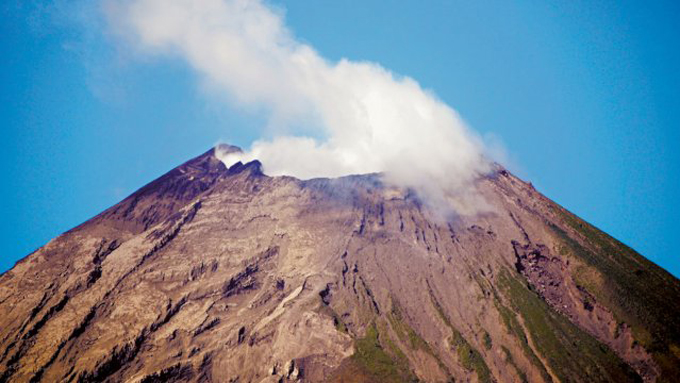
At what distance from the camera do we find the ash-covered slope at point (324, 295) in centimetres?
11812

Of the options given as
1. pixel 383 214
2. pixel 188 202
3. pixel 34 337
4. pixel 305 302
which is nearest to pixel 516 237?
pixel 383 214

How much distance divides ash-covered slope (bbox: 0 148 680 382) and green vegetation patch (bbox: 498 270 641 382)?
471mm

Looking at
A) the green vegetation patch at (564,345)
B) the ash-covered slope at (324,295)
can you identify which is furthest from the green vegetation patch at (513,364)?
the green vegetation patch at (564,345)

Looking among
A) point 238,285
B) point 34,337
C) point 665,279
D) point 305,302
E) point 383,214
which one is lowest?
point 34,337

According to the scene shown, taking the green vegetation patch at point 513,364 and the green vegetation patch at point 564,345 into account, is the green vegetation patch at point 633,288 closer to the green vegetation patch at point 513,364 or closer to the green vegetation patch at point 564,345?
the green vegetation patch at point 564,345

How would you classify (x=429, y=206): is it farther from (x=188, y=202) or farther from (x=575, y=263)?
(x=188, y=202)

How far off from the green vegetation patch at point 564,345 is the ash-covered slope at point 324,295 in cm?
47

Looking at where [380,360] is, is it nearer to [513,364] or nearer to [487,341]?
[487,341]

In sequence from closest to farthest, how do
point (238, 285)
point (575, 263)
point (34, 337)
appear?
1. point (34, 337)
2. point (238, 285)
3. point (575, 263)

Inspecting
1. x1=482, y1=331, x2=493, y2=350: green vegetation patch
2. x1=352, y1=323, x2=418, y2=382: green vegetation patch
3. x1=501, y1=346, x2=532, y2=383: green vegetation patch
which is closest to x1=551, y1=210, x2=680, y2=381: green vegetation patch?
x1=501, y1=346, x2=532, y2=383: green vegetation patch

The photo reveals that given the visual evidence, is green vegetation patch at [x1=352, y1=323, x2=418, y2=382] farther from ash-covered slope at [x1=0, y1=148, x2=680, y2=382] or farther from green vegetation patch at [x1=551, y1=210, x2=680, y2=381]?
green vegetation patch at [x1=551, y1=210, x2=680, y2=381]

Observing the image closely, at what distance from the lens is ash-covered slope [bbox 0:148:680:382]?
118 metres

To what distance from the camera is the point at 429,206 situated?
190m

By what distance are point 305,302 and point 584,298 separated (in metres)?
99.8
